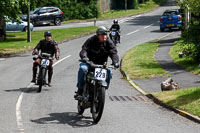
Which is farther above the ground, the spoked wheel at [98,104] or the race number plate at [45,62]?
the race number plate at [45,62]

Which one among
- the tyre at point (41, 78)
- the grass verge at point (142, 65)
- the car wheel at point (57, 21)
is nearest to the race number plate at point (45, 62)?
the tyre at point (41, 78)

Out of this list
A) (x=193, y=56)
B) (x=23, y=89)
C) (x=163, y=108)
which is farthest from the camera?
(x=193, y=56)

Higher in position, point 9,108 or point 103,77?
point 103,77

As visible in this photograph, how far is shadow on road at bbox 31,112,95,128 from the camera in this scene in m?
10.5

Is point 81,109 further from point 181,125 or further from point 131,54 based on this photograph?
point 131,54

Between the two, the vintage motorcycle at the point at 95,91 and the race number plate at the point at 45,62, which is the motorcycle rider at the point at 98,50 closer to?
the vintage motorcycle at the point at 95,91

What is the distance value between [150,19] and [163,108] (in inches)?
1756

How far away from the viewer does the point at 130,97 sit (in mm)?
14484

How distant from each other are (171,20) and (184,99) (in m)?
29.4

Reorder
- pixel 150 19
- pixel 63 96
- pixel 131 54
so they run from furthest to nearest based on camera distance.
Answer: pixel 150 19 < pixel 131 54 < pixel 63 96

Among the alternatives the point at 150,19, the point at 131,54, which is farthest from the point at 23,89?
the point at 150,19

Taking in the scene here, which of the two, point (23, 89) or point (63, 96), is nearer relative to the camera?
point (63, 96)

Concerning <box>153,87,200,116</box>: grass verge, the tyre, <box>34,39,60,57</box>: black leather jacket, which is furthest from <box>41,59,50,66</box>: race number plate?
<box>153,87,200,116</box>: grass verge

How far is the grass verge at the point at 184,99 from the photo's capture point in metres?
11.5
